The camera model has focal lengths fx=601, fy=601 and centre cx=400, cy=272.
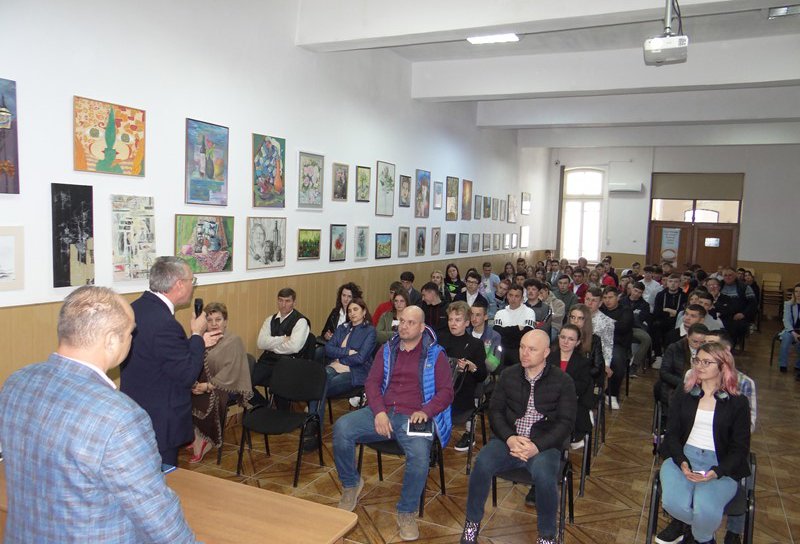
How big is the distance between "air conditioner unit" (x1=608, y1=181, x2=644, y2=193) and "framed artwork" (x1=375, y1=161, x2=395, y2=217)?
10246 mm

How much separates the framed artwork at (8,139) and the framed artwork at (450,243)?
783cm

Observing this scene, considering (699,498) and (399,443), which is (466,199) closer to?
(399,443)

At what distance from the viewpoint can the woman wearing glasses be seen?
3.49 metres

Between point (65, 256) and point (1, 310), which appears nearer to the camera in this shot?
point (1, 310)

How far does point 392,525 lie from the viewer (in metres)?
4.11

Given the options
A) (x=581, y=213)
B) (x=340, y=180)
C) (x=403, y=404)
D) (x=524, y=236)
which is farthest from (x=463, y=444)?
(x=581, y=213)

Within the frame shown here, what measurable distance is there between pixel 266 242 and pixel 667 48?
4177 mm

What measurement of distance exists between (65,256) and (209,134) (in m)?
1.83

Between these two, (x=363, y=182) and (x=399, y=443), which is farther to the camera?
(x=363, y=182)

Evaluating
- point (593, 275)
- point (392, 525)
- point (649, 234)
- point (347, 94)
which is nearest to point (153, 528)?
point (392, 525)

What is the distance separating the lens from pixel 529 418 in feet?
13.2

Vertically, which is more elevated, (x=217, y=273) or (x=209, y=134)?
(x=209, y=134)

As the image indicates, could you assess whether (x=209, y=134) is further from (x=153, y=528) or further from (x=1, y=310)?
(x=153, y=528)

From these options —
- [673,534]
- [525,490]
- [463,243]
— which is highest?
[463,243]
